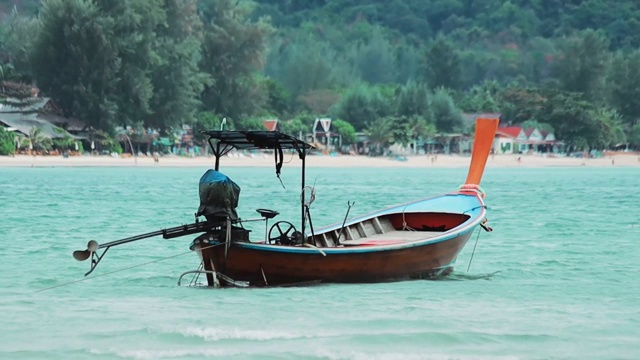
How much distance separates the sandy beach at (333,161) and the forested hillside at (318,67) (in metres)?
2.41

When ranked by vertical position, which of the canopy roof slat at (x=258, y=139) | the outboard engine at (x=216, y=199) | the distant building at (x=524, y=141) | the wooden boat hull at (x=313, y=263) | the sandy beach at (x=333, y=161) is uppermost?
the canopy roof slat at (x=258, y=139)

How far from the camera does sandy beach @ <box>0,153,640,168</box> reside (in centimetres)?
6512

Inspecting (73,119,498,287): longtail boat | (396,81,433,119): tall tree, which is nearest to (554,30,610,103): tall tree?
(396,81,433,119): tall tree

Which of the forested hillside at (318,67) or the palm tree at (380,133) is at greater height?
the forested hillside at (318,67)

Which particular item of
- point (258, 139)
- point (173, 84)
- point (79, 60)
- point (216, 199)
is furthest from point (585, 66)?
point (216, 199)

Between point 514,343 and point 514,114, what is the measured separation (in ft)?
Answer: 305

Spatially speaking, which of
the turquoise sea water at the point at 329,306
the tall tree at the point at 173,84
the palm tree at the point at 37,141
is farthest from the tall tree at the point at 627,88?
the turquoise sea water at the point at 329,306

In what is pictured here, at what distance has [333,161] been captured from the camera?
262 ft

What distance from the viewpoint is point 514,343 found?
13531mm

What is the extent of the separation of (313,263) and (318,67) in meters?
108

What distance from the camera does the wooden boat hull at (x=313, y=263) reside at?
50.9 feet

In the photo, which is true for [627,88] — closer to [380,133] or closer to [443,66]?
[443,66]

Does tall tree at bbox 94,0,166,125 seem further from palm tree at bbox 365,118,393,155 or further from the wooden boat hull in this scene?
the wooden boat hull

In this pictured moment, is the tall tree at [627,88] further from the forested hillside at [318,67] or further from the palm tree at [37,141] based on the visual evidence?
the palm tree at [37,141]
